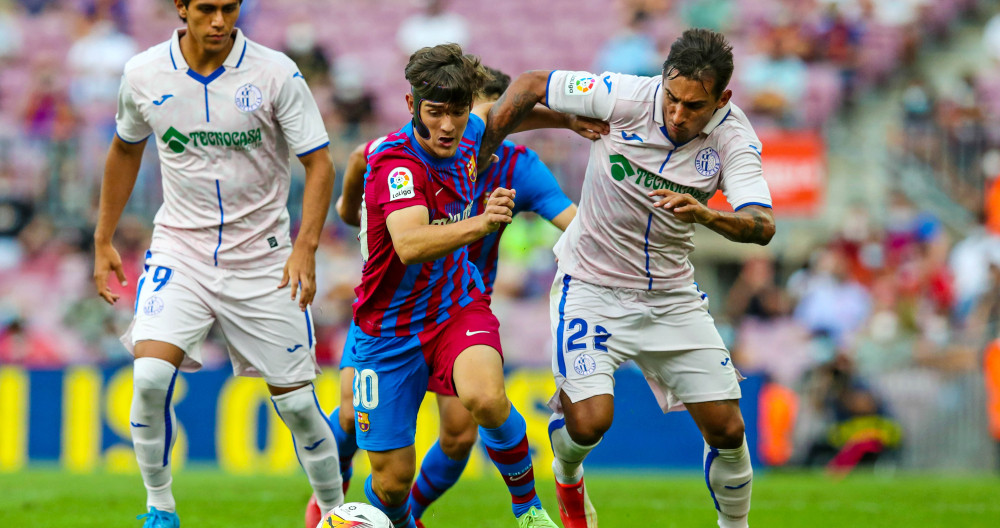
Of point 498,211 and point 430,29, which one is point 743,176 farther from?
point 430,29

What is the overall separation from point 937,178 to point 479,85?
10882 millimetres

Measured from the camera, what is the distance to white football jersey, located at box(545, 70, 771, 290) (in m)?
6.11

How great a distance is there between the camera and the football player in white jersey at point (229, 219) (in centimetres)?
646

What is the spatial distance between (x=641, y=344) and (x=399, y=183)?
5.08 feet

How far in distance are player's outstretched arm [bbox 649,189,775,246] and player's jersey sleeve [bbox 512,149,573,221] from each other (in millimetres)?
1506

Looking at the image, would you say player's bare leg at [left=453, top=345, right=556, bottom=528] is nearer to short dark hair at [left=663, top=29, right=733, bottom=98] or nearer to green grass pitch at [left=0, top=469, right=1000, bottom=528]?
short dark hair at [left=663, top=29, right=733, bottom=98]

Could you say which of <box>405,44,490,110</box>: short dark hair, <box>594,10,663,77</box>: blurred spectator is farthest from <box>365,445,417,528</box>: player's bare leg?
<box>594,10,663,77</box>: blurred spectator

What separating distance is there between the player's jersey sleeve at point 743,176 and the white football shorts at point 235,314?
240 cm

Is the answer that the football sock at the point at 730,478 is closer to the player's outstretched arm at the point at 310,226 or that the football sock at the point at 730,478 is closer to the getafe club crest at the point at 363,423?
the getafe club crest at the point at 363,423

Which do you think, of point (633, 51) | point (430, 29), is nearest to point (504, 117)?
point (633, 51)

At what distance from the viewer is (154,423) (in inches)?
248

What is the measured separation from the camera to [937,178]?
15.5m

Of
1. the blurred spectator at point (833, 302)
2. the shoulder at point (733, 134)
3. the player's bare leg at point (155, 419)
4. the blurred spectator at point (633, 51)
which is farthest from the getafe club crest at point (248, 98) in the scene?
the blurred spectator at point (633, 51)

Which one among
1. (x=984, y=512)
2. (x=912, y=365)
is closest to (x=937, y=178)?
(x=912, y=365)
